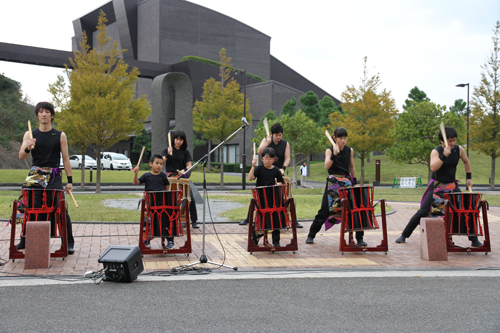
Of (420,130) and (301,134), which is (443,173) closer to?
(301,134)

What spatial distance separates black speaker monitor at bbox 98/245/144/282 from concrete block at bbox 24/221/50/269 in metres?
1.04

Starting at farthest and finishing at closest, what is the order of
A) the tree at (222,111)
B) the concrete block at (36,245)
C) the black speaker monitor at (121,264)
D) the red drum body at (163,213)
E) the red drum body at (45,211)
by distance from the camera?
the tree at (222,111)
the red drum body at (163,213)
the red drum body at (45,211)
the concrete block at (36,245)
the black speaker monitor at (121,264)

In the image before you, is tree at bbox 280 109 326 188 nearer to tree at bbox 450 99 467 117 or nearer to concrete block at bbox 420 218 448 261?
concrete block at bbox 420 218 448 261

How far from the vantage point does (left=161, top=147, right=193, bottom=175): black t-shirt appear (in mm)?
8523

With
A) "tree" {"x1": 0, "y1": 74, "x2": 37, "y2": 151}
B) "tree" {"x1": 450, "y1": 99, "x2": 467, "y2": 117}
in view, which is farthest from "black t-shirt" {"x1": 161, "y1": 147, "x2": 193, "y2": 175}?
"tree" {"x1": 450, "y1": 99, "x2": 467, "y2": 117}

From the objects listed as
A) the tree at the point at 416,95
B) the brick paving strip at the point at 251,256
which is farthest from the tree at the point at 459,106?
the brick paving strip at the point at 251,256

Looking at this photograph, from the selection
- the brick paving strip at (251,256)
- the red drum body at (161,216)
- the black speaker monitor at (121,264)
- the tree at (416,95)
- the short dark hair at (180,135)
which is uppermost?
the tree at (416,95)

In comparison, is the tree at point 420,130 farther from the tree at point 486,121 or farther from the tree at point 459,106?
the tree at point 459,106

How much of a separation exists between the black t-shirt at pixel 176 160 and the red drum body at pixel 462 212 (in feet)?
14.6

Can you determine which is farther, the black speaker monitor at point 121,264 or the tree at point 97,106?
the tree at point 97,106

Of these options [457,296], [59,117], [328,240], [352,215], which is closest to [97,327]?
[457,296]

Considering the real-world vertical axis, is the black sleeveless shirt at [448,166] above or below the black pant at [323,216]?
above

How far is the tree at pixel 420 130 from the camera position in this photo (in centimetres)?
3278


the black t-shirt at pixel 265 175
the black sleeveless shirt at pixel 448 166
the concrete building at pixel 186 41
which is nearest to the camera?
the black t-shirt at pixel 265 175
